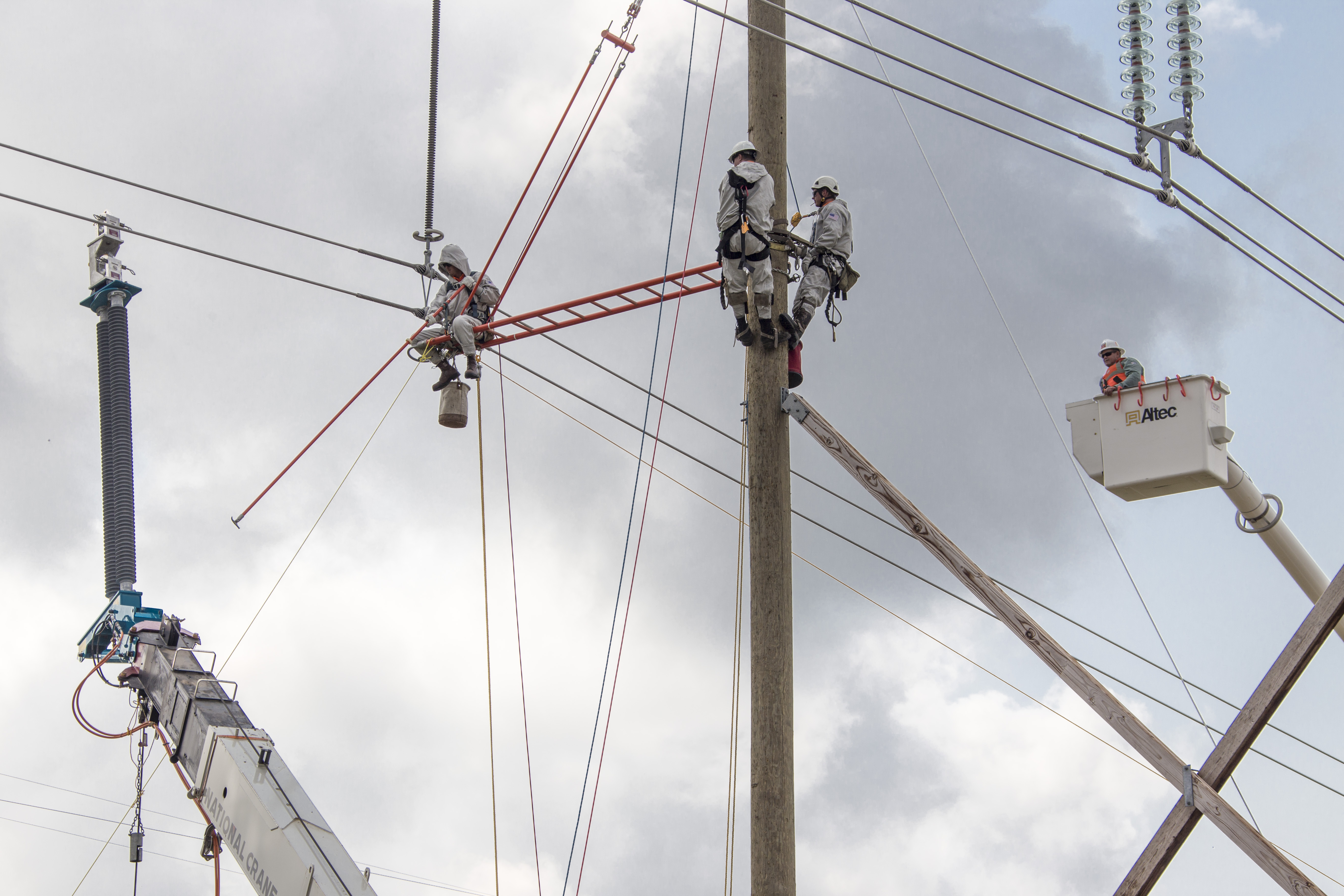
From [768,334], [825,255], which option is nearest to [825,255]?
[825,255]

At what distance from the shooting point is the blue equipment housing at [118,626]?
10.5 metres

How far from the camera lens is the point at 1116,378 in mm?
8680

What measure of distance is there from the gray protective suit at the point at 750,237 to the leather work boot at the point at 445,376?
2963mm

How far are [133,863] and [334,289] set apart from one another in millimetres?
5380

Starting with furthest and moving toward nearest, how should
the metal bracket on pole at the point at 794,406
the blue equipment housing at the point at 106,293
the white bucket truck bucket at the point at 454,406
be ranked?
1. the blue equipment housing at the point at 106,293
2. the white bucket truck bucket at the point at 454,406
3. the metal bracket on pole at the point at 794,406

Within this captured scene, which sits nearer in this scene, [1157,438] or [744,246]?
[744,246]

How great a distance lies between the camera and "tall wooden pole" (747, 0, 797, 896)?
6.90 metres

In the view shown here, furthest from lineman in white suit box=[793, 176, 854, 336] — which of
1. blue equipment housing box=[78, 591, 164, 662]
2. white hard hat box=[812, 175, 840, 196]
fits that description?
blue equipment housing box=[78, 591, 164, 662]

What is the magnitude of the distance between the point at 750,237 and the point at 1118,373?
112 inches

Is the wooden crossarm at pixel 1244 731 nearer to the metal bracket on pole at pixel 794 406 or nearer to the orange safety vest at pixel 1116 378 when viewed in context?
the orange safety vest at pixel 1116 378

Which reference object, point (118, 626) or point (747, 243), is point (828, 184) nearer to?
point (747, 243)

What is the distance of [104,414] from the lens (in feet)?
36.3

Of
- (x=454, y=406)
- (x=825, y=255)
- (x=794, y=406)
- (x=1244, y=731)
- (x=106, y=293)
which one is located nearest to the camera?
(x=1244, y=731)

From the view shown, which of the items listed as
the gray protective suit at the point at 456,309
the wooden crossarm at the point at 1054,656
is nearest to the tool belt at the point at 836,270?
the wooden crossarm at the point at 1054,656
